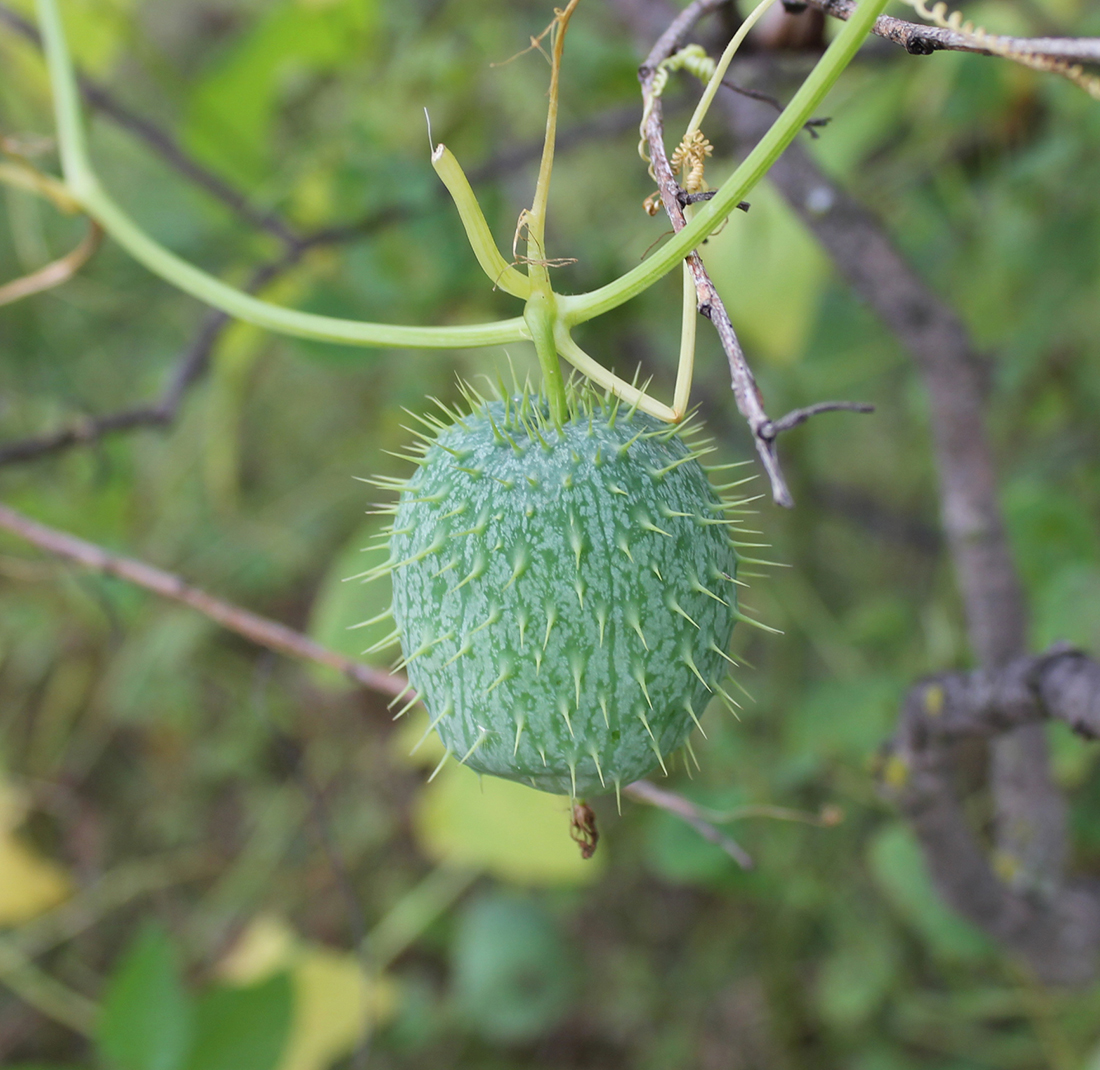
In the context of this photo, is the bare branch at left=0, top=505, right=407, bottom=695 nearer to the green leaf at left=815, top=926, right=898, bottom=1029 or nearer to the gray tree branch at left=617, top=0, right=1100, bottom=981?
the gray tree branch at left=617, top=0, right=1100, bottom=981

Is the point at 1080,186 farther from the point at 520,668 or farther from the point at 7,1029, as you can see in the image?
the point at 7,1029

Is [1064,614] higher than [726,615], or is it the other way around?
[726,615]

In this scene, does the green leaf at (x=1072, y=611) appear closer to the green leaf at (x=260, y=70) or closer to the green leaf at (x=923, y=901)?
the green leaf at (x=923, y=901)

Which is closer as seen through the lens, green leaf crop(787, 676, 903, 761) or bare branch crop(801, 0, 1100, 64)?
bare branch crop(801, 0, 1100, 64)

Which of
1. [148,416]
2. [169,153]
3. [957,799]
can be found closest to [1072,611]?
[957,799]

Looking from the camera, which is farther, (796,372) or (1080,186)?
(796,372)

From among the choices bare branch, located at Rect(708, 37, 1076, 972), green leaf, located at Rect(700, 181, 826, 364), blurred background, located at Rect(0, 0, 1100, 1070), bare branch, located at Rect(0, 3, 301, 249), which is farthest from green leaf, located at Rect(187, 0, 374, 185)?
bare branch, located at Rect(708, 37, 1076, 972)

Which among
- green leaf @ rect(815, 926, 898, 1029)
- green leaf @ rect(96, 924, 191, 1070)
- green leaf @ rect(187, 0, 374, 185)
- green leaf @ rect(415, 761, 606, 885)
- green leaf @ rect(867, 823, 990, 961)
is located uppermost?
green leaf @ rect(187, 0, 374, 185)

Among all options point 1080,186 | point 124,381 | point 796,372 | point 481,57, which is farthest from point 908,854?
point 124,381

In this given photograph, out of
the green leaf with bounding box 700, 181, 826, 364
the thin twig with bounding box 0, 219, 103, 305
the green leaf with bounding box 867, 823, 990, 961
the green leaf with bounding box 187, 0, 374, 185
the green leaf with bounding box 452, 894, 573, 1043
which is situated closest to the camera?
the thin twig with bounding box 0, 219, 103, 305
